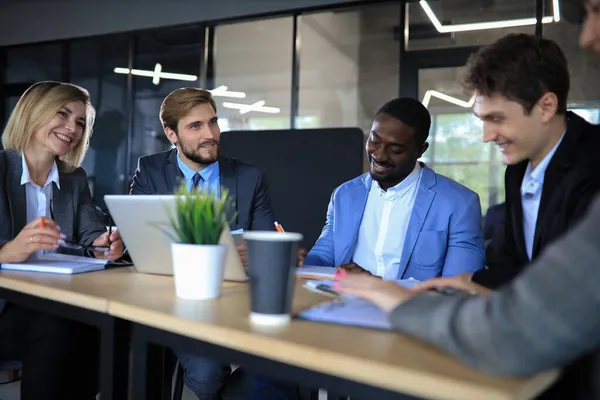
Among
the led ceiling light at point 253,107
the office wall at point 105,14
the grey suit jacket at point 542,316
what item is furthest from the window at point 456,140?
the grey suit jacket at point 542,316

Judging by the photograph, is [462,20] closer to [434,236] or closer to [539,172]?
[434,236]

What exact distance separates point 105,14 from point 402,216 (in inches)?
210

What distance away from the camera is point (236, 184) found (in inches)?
83.9

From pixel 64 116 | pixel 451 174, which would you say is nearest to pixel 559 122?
pixel 64 116

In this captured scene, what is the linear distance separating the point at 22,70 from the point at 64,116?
232 inches

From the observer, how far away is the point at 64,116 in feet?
6.25

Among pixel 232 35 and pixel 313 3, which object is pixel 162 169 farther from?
pixel 232 35

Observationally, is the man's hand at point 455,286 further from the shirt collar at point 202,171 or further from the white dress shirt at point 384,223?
the shirt collar at point 202,171

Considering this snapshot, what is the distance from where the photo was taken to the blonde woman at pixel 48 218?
1.48 metres

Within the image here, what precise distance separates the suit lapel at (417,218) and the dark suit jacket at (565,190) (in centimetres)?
55

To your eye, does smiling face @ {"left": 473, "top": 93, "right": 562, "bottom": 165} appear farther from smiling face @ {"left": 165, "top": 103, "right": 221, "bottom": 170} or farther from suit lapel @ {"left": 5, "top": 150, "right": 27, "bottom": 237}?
suit lapel @ {"left": 5, "top": 150, "right": 27, "bottom": 237}

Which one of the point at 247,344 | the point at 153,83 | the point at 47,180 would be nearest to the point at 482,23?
the point at 153,83

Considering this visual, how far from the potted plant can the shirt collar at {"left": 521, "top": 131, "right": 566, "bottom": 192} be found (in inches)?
29.3

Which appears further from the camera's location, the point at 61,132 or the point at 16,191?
the point at 61,132
